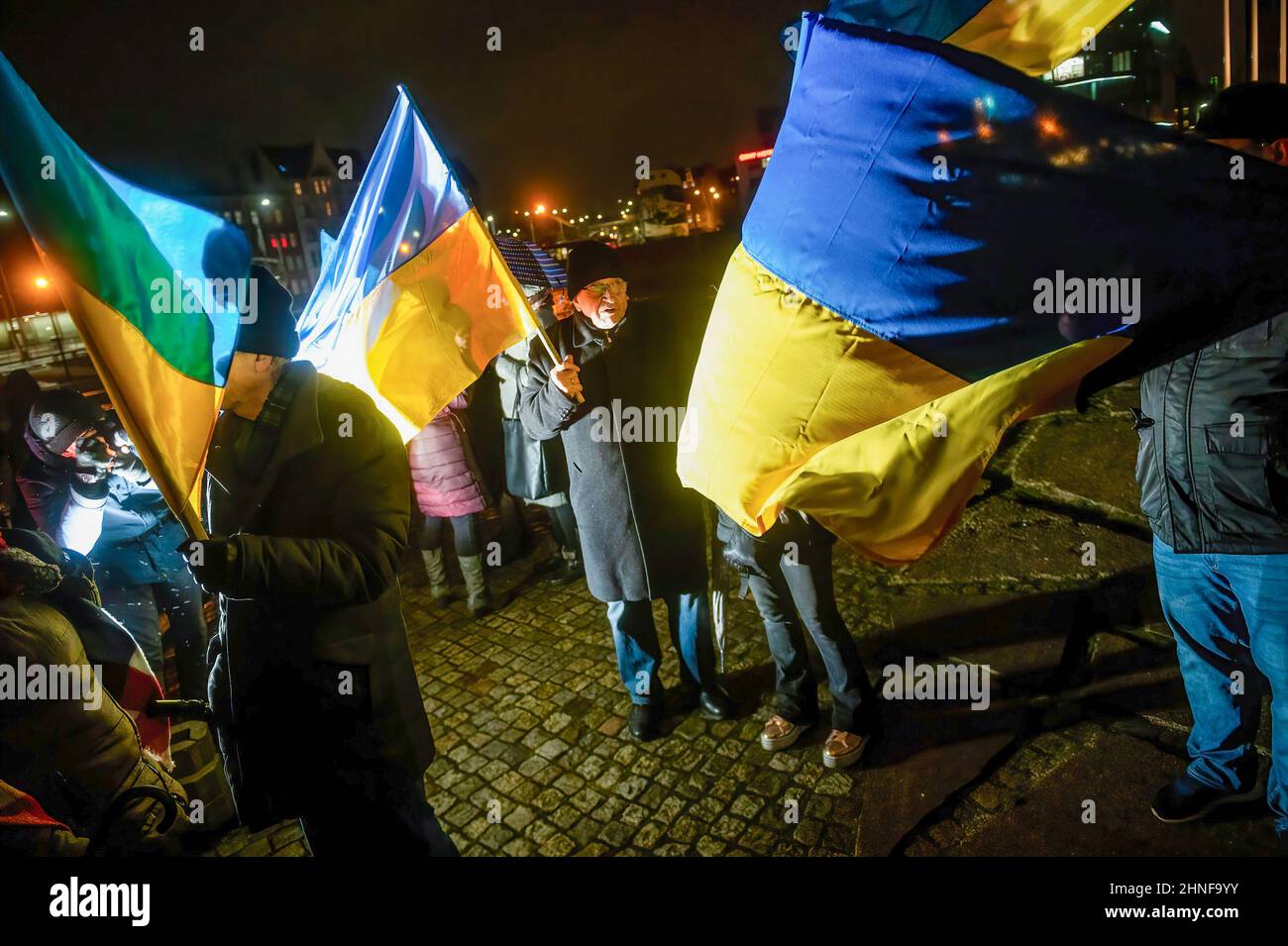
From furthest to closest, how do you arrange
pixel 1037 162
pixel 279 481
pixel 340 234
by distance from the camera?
1. pixel 340 234
2. pixel 279 481
3. pixel 1037 162

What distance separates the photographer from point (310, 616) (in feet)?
7.57

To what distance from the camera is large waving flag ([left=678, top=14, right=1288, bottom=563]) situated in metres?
1.69

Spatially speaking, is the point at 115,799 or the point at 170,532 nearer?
the point at 115,799

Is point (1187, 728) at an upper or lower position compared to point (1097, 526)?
lower

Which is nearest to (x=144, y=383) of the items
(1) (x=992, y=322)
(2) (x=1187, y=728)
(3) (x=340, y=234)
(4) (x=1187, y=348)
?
(3) (x=340, y=234)

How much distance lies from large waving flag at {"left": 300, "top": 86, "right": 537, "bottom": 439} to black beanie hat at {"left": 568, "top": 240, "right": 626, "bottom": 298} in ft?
1.34

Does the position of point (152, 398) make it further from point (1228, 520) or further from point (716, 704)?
point (1228, 520)

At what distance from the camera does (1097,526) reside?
17.6 feet

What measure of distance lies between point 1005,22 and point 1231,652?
2337 mm

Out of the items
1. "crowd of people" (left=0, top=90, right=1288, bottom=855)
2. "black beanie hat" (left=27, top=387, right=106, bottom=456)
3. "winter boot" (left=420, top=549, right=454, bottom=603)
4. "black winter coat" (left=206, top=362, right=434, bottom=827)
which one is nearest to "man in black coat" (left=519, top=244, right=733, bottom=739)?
"crowd of people" (left=0, top=90, right=1288, bottom=855)

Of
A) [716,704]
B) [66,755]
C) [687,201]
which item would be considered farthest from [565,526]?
[687,201]

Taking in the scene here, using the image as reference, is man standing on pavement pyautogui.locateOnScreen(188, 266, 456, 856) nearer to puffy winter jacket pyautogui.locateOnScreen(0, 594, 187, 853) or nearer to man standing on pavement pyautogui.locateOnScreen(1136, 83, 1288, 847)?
puffy winter jacket pyautogui.locateOnScreen(0, 594, 187, 853)
